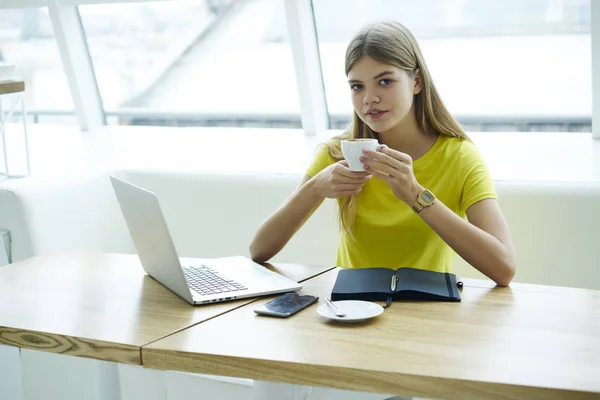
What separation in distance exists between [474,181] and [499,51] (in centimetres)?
176

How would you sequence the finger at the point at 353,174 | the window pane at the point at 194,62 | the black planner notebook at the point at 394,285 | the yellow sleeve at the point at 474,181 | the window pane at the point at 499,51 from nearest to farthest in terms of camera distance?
the black planner notebook at the point at 394,285 < the finger at the point at 353,174 < the yellow sleeve at the point at 474,181 < the window pane at the point at 499,51 < the window pane at the point at 194,62

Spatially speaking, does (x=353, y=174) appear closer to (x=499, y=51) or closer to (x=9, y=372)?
(x=9, y=372)

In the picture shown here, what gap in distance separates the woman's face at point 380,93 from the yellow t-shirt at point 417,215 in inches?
6.8

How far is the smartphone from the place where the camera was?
5.52 ft

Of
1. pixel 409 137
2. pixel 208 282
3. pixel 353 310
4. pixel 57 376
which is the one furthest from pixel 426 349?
pixel 57 376

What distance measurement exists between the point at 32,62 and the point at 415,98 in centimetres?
369

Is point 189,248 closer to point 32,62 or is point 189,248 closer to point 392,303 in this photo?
point 392,303

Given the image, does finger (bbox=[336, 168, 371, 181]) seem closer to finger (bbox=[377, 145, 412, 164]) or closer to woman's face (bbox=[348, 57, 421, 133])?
finger (bbox=[377, 145, 412, 164])

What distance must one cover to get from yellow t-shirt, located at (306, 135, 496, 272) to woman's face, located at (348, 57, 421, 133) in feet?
0.57

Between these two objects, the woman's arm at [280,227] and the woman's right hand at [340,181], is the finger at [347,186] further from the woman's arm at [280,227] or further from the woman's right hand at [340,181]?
the woman's arm at [280,227]

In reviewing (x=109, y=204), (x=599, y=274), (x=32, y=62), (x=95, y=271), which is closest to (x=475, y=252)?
(x=599, y=274)

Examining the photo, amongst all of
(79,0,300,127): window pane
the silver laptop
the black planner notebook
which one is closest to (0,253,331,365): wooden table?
the silver laptop

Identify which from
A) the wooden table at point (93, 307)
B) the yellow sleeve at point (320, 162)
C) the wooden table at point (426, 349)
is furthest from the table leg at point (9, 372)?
the wooden table at point (426, 349)

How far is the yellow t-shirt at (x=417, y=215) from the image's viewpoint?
220 cm
